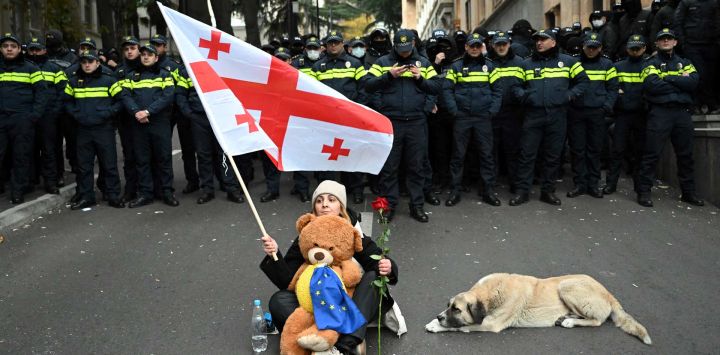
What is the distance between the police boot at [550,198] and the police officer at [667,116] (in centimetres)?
108

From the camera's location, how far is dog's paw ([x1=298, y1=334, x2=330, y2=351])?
4.15 meters

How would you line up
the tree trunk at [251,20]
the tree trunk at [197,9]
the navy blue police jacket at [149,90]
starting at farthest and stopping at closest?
1. the tree trunk at [251,20]
2. the tree trunk at [197,9]
3. the navy blue police jacket at [149,90]

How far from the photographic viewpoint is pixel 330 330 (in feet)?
13.8

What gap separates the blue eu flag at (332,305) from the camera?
424 cm

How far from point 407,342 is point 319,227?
1.06 metres

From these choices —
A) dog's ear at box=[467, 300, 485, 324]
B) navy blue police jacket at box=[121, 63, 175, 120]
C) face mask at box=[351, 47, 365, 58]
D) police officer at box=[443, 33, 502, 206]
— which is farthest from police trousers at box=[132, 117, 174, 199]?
dog's ear at box=[467, 300, 485, 324]


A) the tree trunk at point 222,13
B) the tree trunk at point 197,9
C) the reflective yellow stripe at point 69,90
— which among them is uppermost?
the tree trunk at point 222,13

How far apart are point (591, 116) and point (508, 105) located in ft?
3.77

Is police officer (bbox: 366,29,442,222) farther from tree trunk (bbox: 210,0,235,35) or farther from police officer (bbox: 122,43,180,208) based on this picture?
A: tree trunk (bbox: 210,0,235,35)

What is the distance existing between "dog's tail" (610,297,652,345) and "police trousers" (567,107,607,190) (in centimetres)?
494

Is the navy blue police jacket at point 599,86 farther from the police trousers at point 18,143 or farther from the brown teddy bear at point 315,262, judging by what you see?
the police trousers at point 18,143

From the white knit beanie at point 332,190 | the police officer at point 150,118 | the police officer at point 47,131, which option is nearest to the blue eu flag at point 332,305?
the white knit beanie at point 332,190

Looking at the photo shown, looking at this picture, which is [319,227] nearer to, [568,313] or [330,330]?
[330,330]

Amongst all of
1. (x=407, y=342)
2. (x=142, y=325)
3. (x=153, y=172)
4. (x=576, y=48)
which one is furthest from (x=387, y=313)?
(x=576, y=48)
